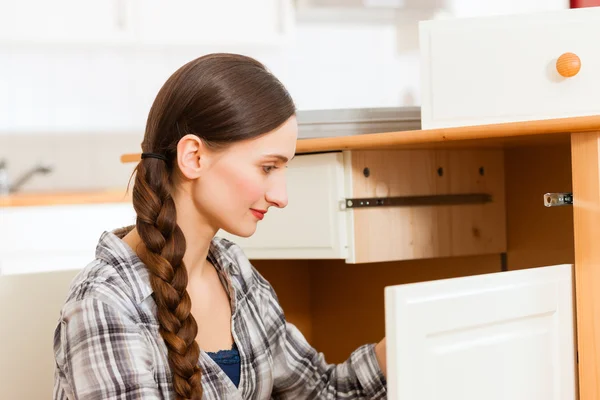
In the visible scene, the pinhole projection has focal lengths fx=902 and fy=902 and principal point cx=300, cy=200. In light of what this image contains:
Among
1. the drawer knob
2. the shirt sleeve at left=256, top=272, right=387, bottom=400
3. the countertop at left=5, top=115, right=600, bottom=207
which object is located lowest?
the shirt sleeve at left=256, top=272, right=387, bottom=400

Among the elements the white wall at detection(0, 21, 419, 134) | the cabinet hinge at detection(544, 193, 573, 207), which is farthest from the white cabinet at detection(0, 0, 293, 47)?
the cabinet hinge at detection(544, 193, 573, 207)

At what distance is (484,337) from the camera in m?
1.00

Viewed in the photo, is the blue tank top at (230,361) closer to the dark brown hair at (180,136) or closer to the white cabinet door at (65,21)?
the dark brown hair at (180,136)

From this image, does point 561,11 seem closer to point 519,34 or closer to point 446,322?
point 519,34

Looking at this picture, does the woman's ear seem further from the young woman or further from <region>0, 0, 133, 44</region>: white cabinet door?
<region>0, 0, 133, 44</region>: white cabinet door

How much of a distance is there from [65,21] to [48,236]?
765 millimetres

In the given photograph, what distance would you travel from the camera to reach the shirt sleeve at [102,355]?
1.01 metres

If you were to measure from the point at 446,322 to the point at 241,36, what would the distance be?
2.46m

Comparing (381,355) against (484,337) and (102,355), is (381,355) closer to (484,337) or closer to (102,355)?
(484,337)

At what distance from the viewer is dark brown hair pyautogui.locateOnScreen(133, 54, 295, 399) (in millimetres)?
1079

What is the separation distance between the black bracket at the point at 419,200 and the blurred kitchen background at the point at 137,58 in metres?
1.72

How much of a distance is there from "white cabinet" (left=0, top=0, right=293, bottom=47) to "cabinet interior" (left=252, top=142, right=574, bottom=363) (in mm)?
1584

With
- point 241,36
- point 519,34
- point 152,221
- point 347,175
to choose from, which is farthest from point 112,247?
point 241,36

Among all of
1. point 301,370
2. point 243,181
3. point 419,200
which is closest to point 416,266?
point 419,200
